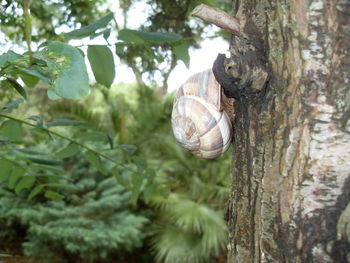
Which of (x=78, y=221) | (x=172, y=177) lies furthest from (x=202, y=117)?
(x=172, y=177)

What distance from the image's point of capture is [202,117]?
2.96 ft

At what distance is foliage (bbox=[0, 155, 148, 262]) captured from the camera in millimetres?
3551

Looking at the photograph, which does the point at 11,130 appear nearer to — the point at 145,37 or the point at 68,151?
the point at 68,151

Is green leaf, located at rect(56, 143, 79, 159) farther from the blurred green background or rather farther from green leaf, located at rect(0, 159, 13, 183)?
the blurred green background

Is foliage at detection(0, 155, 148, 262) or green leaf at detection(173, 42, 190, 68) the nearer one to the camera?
green leaf at detection(173, 42, 190, 68)

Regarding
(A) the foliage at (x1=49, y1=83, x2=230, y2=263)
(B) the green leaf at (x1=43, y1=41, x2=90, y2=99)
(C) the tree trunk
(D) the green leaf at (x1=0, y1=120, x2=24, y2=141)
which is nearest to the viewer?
(B) the green leaf at (x1=43, y1=41, x2=90, y2=99)

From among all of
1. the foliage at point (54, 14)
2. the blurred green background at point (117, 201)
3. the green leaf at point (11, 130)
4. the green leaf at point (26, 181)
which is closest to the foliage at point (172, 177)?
the blurred green background at point (117, 201)

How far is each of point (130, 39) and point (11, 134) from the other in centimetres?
52

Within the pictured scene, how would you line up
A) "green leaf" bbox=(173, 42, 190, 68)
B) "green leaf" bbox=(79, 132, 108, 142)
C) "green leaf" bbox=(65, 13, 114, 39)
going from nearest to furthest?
"green leaf" bbox=(65, 13, 114, 39) < "green leaf" bbox=(173, 42, 190, 68) < "green leaf" bbox=(79, 132, 108, 142)

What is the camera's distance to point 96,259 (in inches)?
157

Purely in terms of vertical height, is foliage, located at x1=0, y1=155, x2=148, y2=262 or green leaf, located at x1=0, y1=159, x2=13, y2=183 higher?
green leaf, located at x1=0, y1=159, x2=13, y2=183

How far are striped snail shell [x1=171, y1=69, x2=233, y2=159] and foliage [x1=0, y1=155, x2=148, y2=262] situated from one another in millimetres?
2636

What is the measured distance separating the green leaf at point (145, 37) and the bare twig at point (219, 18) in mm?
99

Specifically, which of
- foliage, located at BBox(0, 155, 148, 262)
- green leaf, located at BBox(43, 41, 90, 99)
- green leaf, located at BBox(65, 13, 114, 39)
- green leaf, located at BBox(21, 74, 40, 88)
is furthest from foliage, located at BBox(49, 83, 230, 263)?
green leaf, located at BBox(43, 41, 90, 99)
